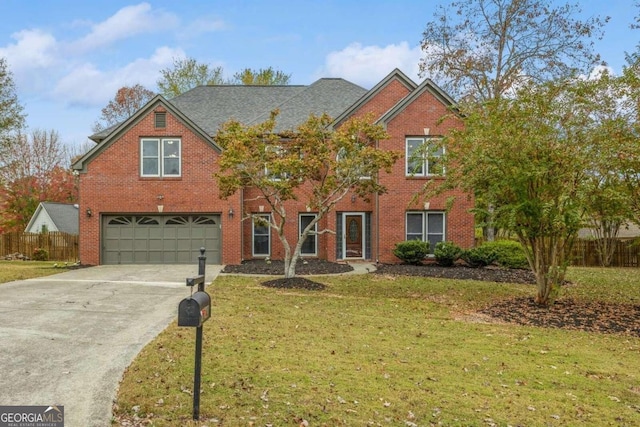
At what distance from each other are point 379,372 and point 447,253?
14.1 meters

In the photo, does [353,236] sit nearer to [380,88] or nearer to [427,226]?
[427,226]

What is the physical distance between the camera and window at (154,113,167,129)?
19.6 m

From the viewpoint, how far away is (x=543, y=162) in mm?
10594

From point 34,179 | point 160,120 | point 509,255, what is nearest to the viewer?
point 509,255

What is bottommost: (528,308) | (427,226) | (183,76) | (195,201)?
(528,308)

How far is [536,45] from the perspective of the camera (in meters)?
25.1

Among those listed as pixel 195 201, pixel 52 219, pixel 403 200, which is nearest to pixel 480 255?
pixel 403 200

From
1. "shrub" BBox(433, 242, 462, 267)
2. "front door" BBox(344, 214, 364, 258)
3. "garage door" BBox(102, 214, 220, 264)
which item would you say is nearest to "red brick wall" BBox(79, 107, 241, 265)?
"garage door" BBox(102, 214, 220, 264)

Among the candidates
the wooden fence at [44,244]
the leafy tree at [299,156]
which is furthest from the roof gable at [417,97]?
the wooden fence at [44,244]

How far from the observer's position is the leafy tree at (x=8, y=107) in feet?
75.7

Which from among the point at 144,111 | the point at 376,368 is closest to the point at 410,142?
the point at 144,111

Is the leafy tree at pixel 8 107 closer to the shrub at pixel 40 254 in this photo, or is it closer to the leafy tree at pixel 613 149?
the shrub at pixel 40 254

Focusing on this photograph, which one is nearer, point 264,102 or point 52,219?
point 264,102

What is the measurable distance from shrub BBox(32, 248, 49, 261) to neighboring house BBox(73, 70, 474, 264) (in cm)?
752
